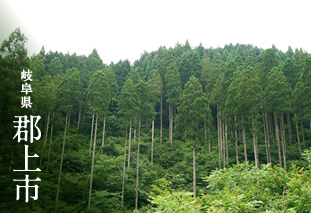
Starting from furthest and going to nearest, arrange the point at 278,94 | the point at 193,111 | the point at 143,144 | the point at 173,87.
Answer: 1. the point at 173,87
2. the point at 143,144
3. the point at 278,94
4. the point at 193,111

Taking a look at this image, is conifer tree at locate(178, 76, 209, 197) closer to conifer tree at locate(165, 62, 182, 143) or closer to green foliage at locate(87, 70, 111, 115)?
green foliage at locate(87, 70, 111, 115)

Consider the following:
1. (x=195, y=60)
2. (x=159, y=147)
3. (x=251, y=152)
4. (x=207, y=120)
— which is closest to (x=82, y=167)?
(x=159, y=147)

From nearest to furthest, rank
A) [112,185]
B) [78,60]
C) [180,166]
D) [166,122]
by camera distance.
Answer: [112,185]
[180,166]
[166,122]
[78,60]

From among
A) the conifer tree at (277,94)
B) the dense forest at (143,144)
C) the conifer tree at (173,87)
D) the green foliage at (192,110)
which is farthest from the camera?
the conifer tree at (173,87)

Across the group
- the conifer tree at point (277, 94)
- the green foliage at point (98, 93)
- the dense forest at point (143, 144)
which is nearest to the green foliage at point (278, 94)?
the conifer tree at point (277, 94)

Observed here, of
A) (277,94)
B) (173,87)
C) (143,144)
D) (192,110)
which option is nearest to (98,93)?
(192,110)

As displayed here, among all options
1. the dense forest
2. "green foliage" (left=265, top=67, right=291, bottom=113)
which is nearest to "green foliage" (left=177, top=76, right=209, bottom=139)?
the dense forest

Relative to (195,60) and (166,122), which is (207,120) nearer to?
(166,122)

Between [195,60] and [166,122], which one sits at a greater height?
[195,60]

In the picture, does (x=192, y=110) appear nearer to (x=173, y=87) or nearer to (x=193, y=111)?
(x=193, y=111)

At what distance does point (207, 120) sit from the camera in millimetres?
24969

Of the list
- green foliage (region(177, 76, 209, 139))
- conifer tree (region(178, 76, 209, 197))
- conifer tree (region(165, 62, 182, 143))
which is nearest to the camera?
conifer tree (region(178, 76, 209, 197))

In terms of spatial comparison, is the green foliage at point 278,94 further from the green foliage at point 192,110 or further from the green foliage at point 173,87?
the green foliage at point 173,87

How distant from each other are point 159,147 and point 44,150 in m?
14.2
